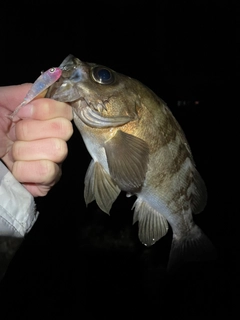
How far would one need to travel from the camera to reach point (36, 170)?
1.31m

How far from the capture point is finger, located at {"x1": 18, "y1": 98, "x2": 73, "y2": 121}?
4.06ft

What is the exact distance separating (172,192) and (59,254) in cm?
283

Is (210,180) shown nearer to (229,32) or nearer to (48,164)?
(48,164)

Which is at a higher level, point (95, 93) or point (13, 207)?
point (95, 93)

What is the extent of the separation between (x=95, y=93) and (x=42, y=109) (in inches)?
10.0

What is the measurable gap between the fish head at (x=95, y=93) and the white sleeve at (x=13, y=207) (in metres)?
0.41

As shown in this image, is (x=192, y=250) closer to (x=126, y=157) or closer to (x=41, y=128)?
(x=126, y=157)

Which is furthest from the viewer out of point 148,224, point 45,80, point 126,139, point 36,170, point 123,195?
point 123,195

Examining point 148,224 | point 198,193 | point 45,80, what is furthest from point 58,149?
point 198,193

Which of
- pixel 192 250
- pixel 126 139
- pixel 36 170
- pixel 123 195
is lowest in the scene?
pixel 123 195

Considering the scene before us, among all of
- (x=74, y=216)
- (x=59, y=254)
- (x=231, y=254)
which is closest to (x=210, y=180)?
(x=231, y=254)

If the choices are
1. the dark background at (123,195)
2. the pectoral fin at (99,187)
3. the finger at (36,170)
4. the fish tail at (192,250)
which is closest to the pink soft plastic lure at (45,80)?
the finger at (36,170)

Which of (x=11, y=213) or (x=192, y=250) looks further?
(x=192, y=250)

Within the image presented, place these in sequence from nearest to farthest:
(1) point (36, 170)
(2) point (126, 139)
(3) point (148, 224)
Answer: (1) point (36, 170), (2) point (126, 139), (3) point (148, 224)
